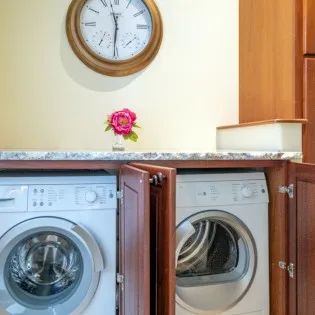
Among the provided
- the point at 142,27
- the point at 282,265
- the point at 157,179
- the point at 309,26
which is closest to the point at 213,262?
the point at 282,265

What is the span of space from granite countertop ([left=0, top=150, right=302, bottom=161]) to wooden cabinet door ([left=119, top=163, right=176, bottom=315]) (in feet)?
0.49

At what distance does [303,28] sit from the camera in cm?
175

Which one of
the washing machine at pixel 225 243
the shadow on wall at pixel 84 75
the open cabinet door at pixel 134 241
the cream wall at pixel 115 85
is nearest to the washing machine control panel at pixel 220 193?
the washing machine at pixel 225 243

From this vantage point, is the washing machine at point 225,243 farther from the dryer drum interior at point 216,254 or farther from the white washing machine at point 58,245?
the white washing machine at point 58,245

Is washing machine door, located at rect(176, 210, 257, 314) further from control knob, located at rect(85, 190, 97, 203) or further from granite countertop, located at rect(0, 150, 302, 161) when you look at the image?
control knob, located at rect(85, 190, 97, 203)

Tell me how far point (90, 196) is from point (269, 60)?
1.23 m

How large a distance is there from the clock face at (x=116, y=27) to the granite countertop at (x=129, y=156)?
0.90 meters

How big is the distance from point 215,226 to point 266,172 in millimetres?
360

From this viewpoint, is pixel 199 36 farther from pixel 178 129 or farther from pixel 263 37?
pixel 178 129

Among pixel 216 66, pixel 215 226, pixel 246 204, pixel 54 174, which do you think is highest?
pixel 216 66

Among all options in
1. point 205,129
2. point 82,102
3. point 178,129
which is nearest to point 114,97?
point 82,102

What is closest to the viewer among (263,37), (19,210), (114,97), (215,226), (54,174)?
(19,210)

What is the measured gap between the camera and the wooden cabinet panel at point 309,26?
175 centimetres

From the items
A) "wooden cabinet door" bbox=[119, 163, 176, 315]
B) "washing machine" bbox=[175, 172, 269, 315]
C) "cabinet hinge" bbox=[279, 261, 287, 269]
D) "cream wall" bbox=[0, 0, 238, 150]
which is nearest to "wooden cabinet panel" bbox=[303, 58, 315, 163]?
"washing machine" bbox=[175, 172, 269, 315]
